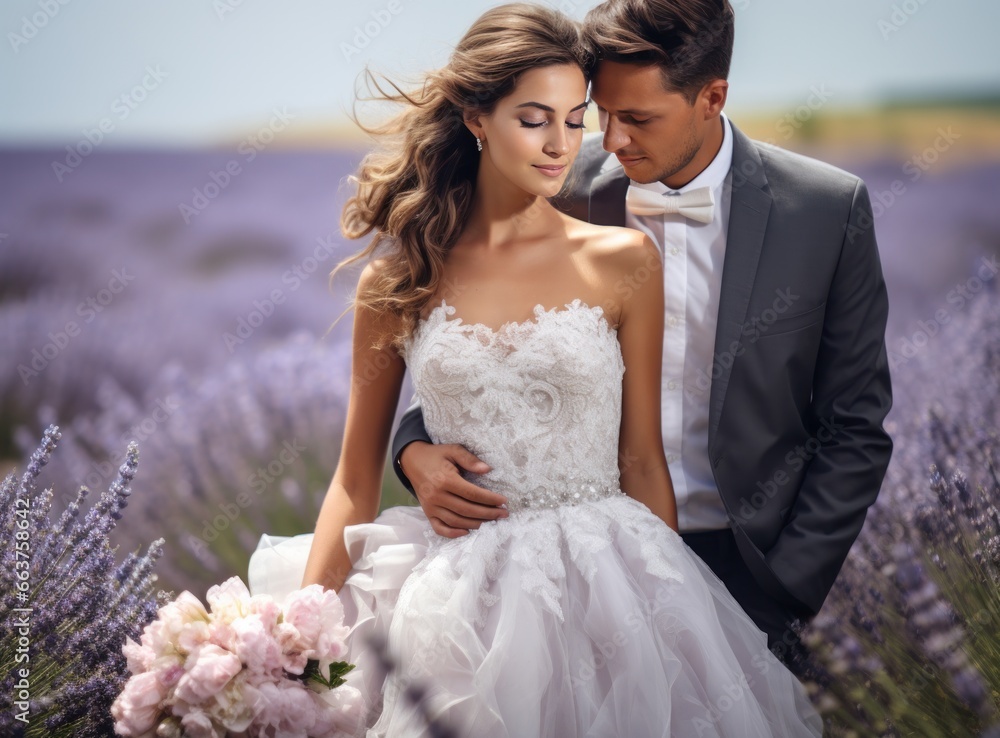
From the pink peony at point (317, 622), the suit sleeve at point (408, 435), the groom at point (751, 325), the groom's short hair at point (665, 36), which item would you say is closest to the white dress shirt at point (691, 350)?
the groom at point (751, 325)

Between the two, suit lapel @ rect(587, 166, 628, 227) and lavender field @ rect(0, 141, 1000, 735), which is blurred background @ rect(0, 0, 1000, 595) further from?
suit lapel @ rect(587, 166, 628, 227)

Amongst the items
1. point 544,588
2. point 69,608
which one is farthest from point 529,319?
point 69,608

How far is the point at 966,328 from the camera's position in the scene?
2.63m

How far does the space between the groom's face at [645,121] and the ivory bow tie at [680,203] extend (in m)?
0.05

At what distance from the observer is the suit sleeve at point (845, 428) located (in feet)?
6.20

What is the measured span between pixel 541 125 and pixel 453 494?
66cm

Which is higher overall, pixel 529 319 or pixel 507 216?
pixel 507 216

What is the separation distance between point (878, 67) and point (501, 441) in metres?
1.90

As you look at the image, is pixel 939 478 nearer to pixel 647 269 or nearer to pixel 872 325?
pixel 872 325

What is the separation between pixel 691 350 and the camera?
Answer: 2.07 metres

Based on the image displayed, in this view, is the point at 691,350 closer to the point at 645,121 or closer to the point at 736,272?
the point at 736,272

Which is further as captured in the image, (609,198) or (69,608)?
(609,198)

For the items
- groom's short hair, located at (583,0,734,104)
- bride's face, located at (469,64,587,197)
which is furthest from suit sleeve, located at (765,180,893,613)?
bride's face, located at (469,64,587,197)

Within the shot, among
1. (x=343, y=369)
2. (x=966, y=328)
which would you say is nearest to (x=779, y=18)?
(x=966, y=328)
